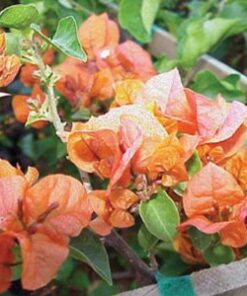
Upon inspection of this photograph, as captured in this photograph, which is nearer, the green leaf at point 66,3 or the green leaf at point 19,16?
the green leaf at point 19,16

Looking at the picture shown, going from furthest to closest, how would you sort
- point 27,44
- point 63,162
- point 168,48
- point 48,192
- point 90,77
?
point 168,48 → point 63,162 → point 90,77 → point 27,44 → point 48,192

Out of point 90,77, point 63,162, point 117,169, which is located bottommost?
point 63,162

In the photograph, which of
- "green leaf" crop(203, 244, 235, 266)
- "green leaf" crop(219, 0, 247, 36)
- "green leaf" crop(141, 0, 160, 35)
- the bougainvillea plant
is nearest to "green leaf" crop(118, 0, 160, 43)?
"green leaf" crop(141, 0, 160, 35)

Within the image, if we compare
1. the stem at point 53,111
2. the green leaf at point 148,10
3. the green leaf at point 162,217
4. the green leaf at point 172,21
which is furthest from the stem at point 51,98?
the green leaf at point 172,21

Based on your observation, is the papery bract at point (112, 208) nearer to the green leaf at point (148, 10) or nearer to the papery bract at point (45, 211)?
the papery bract at point (45, 211)

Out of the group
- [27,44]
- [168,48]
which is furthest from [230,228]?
[168,48]

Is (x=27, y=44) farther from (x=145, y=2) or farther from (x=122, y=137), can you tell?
(x=145, y=2)

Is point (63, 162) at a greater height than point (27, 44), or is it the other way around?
point (27, 44)
